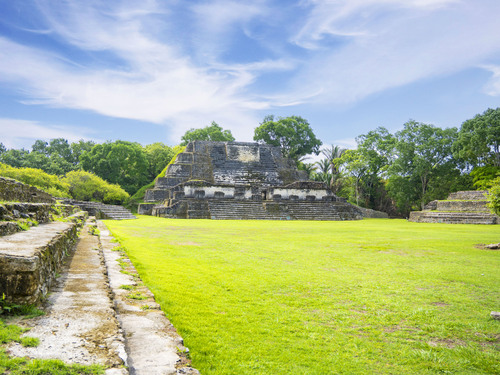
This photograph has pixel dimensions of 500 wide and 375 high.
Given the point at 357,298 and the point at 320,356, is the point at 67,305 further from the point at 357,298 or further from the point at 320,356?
the point at 357,298

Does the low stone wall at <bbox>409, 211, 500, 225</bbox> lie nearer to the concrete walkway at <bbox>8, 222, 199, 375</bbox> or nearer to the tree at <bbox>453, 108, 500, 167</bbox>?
the tree at <bbox>453, 108, 500, 167</bbox>

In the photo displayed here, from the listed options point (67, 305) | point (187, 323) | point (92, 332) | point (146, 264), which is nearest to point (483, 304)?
point (187, 323)

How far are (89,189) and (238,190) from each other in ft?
36.3

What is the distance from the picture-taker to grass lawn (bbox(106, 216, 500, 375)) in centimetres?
230

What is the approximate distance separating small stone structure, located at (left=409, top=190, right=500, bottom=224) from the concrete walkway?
67.8 feet

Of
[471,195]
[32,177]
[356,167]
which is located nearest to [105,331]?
[32,177]

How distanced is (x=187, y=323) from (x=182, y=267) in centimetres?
224

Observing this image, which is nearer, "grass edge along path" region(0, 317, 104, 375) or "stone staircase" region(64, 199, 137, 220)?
"grass edge along path" region(0, 317, 104, 375)

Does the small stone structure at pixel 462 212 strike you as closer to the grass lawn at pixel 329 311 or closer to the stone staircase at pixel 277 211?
the stone staircase at pixel 277 211

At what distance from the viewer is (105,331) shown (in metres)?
2.03

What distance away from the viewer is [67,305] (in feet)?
8.07

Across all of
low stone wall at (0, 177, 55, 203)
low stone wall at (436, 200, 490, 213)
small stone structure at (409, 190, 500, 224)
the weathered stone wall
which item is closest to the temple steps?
small stone structure at (409, 190, 500, 224)

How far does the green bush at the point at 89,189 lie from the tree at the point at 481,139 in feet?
86.3

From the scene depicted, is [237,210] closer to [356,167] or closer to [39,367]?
[356,167]
